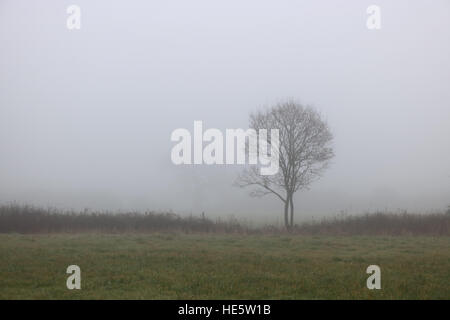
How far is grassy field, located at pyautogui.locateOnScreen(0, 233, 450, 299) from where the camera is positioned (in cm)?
1184

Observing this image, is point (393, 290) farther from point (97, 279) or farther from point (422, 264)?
point (97, 279)

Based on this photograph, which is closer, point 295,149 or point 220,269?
point 220,269

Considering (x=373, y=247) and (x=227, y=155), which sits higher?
(x=227, y=155)

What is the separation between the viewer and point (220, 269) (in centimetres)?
1510

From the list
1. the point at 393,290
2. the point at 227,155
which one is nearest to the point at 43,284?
the point at 393,290

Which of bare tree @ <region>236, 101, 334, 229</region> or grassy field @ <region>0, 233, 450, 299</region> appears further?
bare tree @ <region>236, 101, 334, 229</region>

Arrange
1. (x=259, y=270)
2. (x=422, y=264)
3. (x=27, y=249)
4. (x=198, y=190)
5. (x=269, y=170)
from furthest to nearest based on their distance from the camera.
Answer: (x=198, y=190), (x=269, y=170), (x=27, y=249), (x=422, y=264), (x=259, y=270)

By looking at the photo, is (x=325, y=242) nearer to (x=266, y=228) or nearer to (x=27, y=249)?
(x=266, y=228)

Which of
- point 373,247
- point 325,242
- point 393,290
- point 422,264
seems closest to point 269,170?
point 325,242

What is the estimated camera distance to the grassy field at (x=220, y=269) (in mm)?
11836

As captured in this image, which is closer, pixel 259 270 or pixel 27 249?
pixel 259 270

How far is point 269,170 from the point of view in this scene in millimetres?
39594

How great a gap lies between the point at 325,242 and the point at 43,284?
16312 mm
